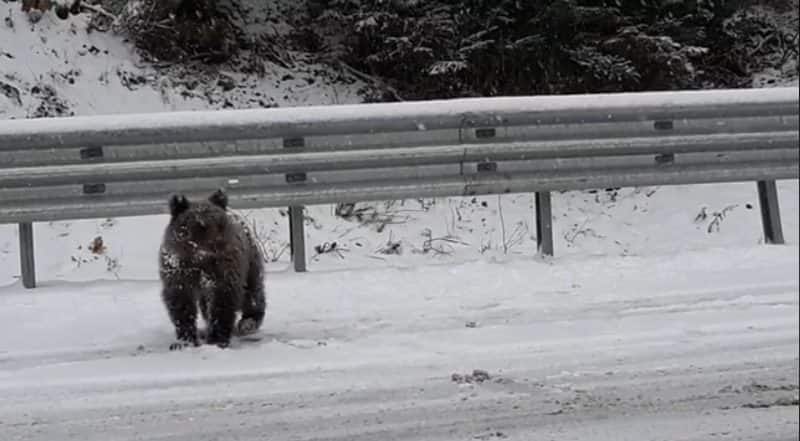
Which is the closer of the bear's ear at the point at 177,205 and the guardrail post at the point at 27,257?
the bear's ear at the point at 177,205

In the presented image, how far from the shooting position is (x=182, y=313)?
6.45 meters

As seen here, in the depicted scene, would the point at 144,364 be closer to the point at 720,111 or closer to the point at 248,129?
the point at 248,129

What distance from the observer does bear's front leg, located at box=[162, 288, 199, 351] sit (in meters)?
6.45

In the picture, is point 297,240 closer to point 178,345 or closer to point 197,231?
point 197,231

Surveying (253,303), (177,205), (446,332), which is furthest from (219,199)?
(446,332)

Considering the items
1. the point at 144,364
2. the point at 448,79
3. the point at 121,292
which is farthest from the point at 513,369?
the point at 448,79

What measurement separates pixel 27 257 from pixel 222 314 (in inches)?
87.6

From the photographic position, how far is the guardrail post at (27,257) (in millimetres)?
7891

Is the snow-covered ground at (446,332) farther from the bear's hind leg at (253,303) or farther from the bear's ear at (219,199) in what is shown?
the bear's ear at (219,199)

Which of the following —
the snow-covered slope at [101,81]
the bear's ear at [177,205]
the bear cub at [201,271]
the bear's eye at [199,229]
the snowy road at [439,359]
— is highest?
the snow-covered slope at [101,81]

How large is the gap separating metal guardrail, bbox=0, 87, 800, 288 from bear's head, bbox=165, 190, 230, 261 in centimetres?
161

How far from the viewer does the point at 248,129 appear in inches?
324

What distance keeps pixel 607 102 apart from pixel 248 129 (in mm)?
2880

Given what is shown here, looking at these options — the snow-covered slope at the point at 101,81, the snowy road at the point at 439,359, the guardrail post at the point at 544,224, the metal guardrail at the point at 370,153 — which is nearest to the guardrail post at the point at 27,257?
the metal guardrail at the point at 370,153
